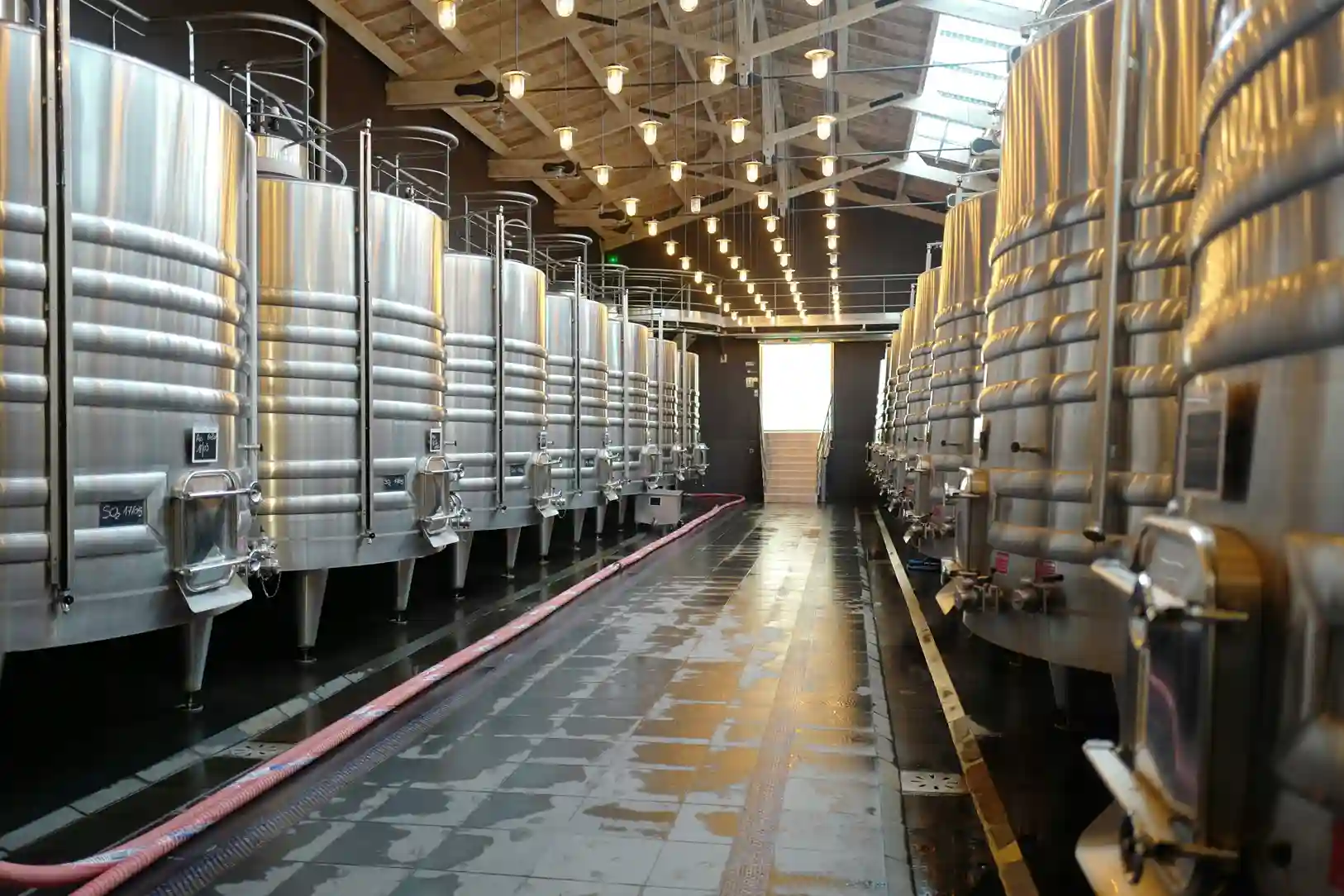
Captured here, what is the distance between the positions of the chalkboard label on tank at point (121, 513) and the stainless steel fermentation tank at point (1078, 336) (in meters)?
4.05

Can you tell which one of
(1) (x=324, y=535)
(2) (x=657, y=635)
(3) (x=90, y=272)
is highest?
(3) (x=90, y=272)

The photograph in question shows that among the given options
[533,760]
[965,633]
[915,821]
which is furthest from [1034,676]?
[533,760]

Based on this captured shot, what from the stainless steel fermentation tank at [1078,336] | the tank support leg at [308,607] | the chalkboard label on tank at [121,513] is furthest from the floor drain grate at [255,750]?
the stainless steel fermentation tank at [1078,336]

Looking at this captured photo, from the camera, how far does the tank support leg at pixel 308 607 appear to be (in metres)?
7.00

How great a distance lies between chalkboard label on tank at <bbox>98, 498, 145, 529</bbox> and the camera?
4.57 metres

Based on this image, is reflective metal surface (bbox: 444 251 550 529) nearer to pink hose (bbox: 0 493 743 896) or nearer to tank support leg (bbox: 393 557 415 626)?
tank support leg (bbox: 393 557 415 626)

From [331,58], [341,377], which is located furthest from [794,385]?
[341,377]

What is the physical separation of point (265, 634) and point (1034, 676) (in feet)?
19.3

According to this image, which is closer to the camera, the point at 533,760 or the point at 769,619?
the point at 533,760

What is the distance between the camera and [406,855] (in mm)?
3865

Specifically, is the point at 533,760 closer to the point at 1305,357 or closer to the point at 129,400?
the point at 129,400

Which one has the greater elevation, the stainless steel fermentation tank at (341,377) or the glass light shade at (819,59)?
the glass light shade at (819,59)

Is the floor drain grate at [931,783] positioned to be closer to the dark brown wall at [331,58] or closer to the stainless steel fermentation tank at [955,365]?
the stainless steel fermentation tank at [955,365]

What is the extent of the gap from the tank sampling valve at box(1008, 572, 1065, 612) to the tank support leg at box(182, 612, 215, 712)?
14.2ft
